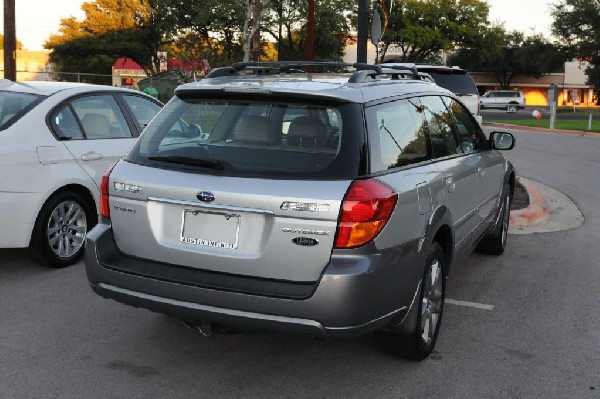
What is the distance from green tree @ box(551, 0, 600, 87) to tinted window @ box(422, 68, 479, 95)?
48378 mm

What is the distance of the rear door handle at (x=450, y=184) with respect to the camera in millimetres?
4487

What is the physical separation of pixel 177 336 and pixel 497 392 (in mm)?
2119

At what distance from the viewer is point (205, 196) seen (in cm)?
350

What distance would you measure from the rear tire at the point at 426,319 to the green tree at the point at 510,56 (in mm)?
57803

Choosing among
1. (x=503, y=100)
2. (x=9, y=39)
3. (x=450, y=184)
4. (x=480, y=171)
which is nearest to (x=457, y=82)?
(x=480, y=171)

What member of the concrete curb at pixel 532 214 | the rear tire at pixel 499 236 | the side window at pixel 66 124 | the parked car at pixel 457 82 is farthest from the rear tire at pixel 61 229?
the parked car at pixel 457 82

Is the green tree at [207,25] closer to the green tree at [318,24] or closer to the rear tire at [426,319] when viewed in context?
the green tree at [318,24]

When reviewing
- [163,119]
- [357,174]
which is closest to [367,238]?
[357,174]

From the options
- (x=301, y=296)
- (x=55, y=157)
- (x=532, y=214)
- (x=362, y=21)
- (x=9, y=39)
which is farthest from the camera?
(x=9, y=39)

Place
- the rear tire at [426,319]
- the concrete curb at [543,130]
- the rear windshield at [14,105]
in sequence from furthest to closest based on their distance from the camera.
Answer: the concrete curb at [543,130]
the rear windshield at [14,105]
the rear tire at [426,319]

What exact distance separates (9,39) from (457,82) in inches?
558

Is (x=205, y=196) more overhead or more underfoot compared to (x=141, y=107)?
more underfoot

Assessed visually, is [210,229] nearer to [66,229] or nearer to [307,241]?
[307,241]

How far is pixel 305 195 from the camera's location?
3350 millimetres
